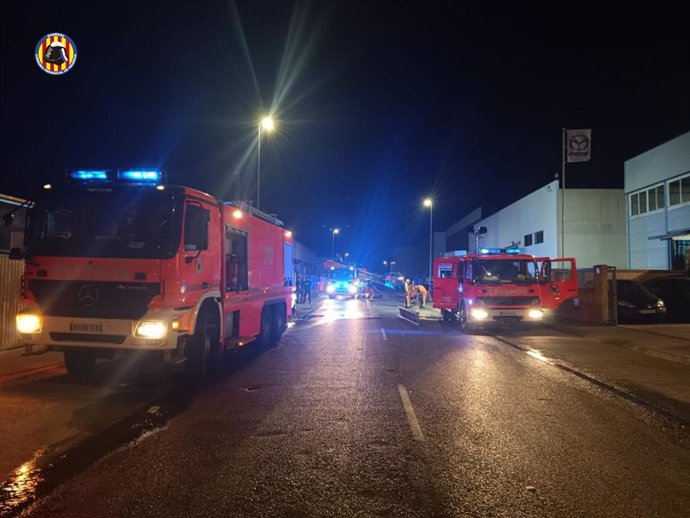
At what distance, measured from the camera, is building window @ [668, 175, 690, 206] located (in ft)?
90.6

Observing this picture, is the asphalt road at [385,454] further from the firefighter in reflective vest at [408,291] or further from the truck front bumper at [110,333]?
the firefighter in reflective vest at [408,291]

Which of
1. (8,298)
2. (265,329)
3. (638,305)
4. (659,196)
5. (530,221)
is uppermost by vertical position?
(530,221)

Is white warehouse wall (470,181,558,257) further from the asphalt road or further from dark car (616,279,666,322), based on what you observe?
the asphalt road

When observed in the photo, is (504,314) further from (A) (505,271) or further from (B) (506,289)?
(A) (505,271)

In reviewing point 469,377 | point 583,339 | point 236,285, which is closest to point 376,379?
point 469,377

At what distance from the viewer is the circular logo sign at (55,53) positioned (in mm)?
14328

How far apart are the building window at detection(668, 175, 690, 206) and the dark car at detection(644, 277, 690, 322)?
822cm

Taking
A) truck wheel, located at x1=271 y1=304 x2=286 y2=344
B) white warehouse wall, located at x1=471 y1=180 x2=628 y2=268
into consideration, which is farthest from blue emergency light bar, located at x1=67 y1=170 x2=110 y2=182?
white warehouse wall, located at x1=471 y1=180 x2=628 y2=268

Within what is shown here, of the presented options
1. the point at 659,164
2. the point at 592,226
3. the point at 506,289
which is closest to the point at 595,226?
the point at 592,226

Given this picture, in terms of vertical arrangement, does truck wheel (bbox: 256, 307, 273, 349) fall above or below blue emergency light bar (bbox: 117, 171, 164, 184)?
below

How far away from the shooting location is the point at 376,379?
9.14 m

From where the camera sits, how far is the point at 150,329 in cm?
744

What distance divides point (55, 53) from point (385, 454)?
1486cm

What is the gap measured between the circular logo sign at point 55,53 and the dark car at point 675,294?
22.7 m
